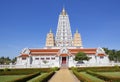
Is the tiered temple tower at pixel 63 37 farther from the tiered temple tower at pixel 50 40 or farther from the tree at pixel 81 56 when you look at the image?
the tree at pixel 81 56

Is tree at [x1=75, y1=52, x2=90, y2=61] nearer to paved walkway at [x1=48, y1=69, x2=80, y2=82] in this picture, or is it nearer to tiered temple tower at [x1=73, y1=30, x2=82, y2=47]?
tiered temple tower at [x1=73, y1=30, x2=82, y2=47]

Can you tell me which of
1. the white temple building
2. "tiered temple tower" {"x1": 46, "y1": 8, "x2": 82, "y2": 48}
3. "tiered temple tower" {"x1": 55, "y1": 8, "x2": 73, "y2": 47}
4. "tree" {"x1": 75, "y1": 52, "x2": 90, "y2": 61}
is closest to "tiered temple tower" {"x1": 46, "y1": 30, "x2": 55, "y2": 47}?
"tiered temple tower" {"x1": 46, "y1": 8, "x2": 82, "y2": 48}

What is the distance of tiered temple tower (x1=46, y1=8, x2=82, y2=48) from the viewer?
303 feet

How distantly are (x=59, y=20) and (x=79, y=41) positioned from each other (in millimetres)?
12163

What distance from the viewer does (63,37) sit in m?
92.9

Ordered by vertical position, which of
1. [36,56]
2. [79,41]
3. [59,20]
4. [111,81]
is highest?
[59,20]

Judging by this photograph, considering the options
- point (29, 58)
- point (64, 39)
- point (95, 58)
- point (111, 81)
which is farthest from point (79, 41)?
point (111, 81)

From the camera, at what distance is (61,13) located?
96438mm

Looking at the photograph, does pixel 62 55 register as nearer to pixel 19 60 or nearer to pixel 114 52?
pixel 19 60

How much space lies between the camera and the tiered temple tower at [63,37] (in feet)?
303

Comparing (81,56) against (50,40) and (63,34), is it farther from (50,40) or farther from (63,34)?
(50,40)

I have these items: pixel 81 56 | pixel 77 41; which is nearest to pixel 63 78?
pixel 81 56

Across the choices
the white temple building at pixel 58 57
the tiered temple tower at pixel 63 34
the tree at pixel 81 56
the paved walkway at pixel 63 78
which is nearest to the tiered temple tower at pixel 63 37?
the tiered temple tower at pixel 63 34

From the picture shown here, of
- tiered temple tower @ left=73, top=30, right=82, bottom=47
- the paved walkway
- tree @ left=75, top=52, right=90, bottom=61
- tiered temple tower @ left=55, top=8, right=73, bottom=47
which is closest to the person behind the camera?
the paved walkway
